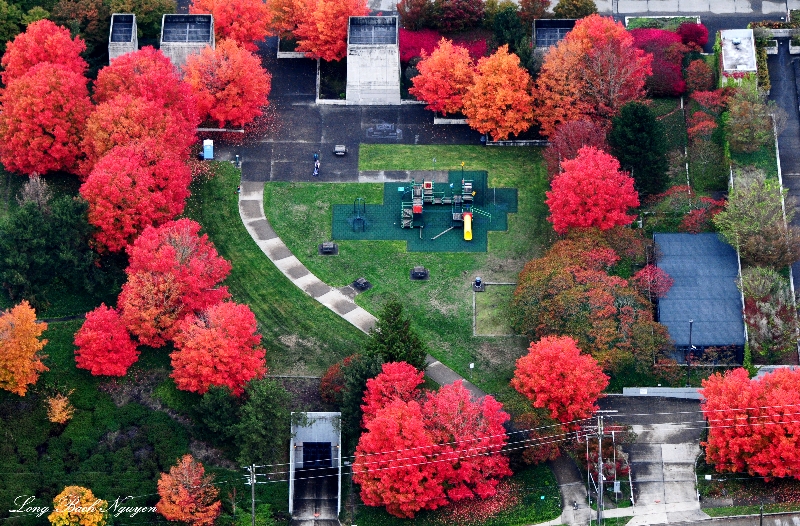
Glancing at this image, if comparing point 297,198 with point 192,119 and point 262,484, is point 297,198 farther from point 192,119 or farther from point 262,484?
point 262,484

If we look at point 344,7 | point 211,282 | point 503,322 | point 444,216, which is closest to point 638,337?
point 503,322

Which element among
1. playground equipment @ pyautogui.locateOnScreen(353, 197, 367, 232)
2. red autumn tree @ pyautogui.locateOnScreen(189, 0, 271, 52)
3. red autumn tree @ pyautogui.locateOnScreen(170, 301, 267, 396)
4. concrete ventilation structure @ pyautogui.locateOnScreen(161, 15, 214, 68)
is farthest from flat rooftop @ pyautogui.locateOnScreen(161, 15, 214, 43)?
red autumn tree @ pyautogui.locateOnScreen(170, 301, 267, 396)

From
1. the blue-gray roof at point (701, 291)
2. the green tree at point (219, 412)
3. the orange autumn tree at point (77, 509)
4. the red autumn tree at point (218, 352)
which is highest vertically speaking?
the blue-gray roof at point (701, 291)

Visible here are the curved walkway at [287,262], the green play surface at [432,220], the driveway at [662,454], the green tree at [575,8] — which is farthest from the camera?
the green tree at [575,8]

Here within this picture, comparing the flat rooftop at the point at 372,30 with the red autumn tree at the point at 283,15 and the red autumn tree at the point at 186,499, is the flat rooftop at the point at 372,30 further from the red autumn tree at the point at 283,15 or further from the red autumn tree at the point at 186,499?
the red autumn tree at the point at 186,499

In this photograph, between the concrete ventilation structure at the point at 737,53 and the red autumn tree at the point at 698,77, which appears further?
the red autumn tree at the point at 698,77

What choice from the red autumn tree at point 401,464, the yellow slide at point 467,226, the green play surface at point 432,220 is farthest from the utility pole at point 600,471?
the green play surface at point 432,220

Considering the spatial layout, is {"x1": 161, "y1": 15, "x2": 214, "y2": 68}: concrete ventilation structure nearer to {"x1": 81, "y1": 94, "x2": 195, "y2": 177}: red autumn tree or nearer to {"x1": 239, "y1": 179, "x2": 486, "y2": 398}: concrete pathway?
{"x1": 81, "y1": 94, "x2": 195, "y2": 177}: red autumn tree

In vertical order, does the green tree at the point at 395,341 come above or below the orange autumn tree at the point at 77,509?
above
